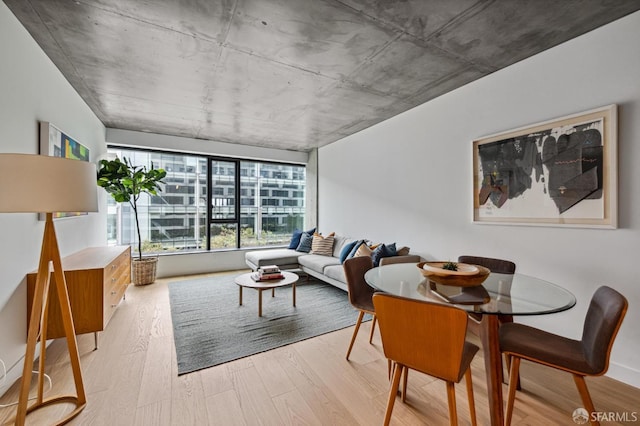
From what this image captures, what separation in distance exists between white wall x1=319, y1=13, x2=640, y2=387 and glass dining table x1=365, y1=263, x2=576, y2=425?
24.3 inches

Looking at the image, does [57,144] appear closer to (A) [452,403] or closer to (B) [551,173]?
(A) [452,403]

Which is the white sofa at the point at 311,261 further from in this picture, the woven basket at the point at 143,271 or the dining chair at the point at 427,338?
the dining chair at the point at 427,338

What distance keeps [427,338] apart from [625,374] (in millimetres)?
1884

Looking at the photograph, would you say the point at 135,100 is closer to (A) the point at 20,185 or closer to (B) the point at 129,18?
(B) the point at 129,18

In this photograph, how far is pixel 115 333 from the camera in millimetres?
2723

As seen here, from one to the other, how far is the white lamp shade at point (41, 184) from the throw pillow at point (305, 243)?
374 centimetres

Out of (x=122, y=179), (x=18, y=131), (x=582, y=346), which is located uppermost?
(x=18, y=131)

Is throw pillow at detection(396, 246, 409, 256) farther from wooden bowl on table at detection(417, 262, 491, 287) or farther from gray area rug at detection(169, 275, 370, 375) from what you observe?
wooden bowl on table at detection(417, 262, 491, 287)

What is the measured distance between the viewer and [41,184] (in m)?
1.48

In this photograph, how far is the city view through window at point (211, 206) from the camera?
4.98 metres

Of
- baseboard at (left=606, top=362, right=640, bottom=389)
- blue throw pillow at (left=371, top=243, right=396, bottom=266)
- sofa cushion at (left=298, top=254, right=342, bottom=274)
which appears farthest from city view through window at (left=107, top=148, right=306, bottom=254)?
baseboard at (left=606, top=362, right=640, bottom=389)

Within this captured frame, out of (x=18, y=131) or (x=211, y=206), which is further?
(x=211, y=206)

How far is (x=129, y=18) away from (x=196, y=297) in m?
3.16

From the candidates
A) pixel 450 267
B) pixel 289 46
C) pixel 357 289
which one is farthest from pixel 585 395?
pixel 289 46
